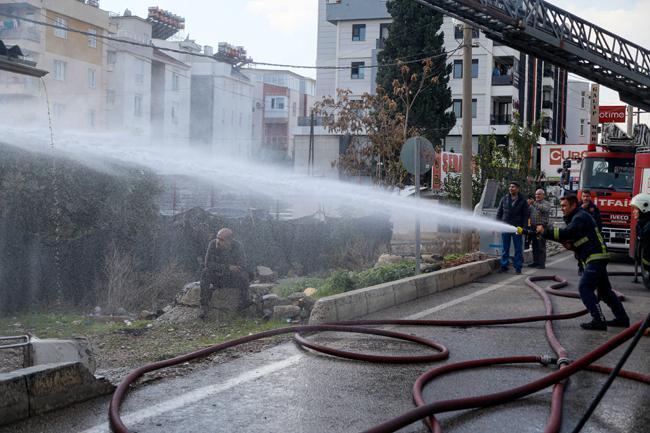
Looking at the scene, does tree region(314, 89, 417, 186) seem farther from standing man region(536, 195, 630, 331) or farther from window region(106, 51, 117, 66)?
window region(106, 51, 117, 66)

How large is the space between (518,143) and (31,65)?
1841 cm

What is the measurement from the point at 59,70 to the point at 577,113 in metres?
58.2

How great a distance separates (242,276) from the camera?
11266 millimetres

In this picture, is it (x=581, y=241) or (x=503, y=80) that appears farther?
(x=503, y=80)

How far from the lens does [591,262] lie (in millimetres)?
8539

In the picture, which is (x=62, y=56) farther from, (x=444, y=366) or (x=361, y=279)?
(x=444, y=366)

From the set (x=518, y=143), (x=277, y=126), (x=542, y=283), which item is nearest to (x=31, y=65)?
(x=542, y=283)

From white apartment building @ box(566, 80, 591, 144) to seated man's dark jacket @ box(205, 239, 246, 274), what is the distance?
71587 mm

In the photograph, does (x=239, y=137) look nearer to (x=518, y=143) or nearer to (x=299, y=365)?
(x=518, y=143)

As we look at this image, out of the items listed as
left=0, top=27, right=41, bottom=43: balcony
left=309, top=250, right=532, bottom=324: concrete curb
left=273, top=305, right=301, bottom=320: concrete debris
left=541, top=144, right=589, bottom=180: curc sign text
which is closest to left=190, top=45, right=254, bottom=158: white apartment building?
left=0, top=27, right=41, bottom=43: balcony

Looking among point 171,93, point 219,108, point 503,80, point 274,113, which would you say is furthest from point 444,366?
point 274,113

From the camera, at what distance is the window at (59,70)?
3600cm

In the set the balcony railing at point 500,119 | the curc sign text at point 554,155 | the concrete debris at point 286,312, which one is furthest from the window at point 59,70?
the concrete debris at point 286,312

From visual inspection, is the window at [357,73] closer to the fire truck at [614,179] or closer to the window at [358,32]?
the window at [358,32]
